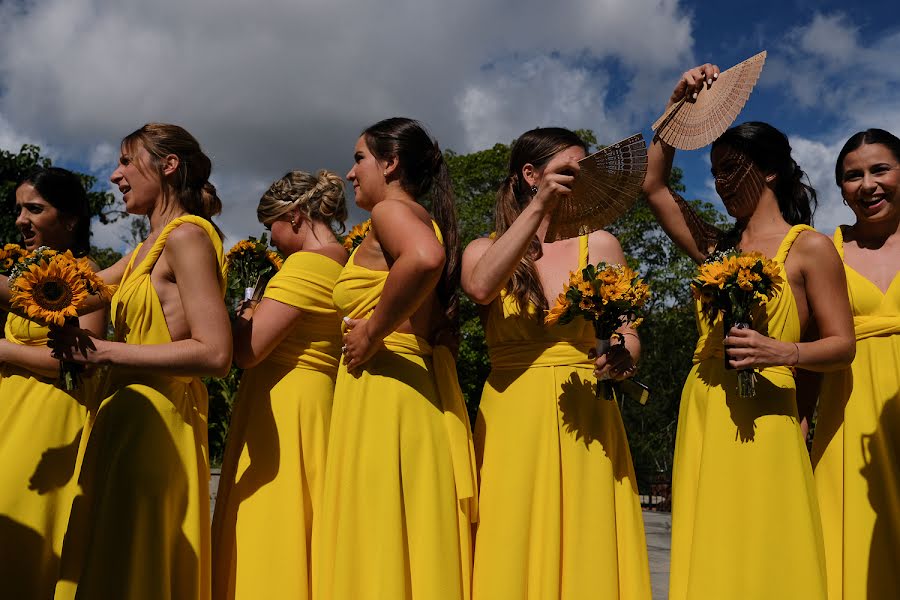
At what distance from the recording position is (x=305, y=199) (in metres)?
5.26

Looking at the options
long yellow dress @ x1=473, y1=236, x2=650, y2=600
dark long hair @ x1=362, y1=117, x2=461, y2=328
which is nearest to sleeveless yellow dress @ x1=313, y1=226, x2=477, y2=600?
long yellow dress @ x1=473, y1=236, x2=650, y2=600

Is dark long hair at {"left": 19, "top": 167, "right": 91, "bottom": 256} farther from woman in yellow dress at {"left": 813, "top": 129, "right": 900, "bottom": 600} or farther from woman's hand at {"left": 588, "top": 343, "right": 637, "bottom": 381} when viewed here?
woman in yellow dress at {"left": 813, "top": 129, "right": 900, "bottom": 600}

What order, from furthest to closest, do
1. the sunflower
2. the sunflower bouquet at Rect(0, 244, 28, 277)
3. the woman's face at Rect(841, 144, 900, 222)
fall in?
the woman's face at Rect(841, 144, 900, 222)
the sunflower bouquet at Rect(0, 244, 28, 277)
the sunflower

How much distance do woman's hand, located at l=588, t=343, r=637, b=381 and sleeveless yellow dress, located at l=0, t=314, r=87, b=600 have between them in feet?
9.24

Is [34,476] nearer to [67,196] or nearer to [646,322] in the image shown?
[67,196]

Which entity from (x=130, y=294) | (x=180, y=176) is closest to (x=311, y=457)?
(x=130, y=294)

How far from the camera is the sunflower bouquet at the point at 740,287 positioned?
3754 mm

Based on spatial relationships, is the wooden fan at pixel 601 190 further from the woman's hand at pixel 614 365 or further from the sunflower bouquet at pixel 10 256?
the sunflower bouquet at pixel 10 256

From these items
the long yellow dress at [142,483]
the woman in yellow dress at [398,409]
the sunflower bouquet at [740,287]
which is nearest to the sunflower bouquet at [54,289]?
the long yellow dress at [142,483]

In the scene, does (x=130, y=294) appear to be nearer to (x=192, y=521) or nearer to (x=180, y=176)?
(x=180, y=176)

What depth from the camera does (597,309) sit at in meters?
3.85

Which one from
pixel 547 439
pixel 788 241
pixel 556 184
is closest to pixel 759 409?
pixel 788 241

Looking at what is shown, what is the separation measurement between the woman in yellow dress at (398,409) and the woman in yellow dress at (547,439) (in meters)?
0.19

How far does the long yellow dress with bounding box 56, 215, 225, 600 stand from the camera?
3.59m
